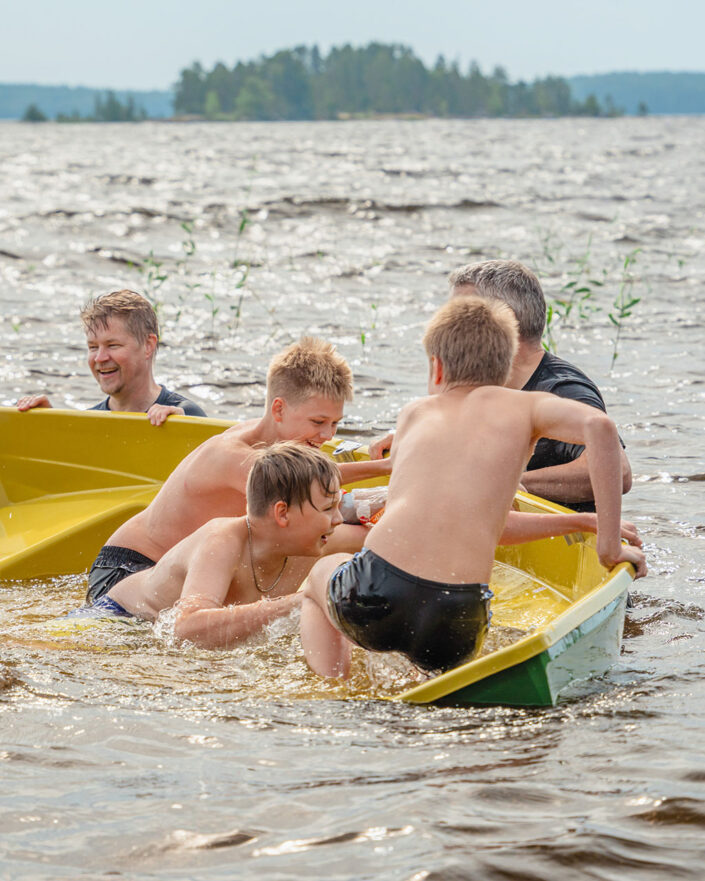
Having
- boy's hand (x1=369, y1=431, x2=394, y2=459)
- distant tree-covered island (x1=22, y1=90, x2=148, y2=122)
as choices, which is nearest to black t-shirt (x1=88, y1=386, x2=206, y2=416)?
boy's hand (x1=369, y1=431, x2=394, y2=459)

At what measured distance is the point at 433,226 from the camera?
763 inches

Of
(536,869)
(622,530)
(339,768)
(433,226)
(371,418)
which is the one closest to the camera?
(536,869)

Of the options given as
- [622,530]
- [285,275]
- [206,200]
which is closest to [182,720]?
[622,530]

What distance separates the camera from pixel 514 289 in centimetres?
436

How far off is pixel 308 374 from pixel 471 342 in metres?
0.91

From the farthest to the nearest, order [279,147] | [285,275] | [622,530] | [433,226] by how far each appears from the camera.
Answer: [279,147] → [433,226] → [285,275] → [622,530]

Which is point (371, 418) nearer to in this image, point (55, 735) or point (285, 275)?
point (55, 735)

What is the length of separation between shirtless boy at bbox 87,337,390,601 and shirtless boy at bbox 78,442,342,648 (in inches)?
14.8

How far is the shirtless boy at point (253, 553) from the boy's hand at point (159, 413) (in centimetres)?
149

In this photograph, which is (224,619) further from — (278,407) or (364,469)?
(364,469)

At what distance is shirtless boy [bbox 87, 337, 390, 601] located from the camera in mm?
4105

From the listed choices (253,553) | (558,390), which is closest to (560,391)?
(558,390)

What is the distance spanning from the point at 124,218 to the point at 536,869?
1856cm

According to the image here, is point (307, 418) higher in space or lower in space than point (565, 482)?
higher
